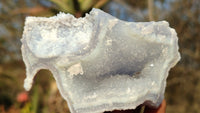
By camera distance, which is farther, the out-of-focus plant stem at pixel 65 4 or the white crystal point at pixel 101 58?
the out-of-focus plant stem at pixel 65 4

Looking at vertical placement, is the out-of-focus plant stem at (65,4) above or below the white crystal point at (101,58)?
above

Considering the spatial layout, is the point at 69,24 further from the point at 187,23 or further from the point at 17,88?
the point at 17,88

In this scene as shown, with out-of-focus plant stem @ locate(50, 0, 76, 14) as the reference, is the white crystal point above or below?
below

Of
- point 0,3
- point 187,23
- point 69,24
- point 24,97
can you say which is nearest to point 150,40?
point 69,24

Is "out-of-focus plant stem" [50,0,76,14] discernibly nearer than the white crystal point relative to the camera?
No

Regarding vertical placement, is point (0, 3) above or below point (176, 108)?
above

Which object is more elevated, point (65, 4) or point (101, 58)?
point (65, 4)

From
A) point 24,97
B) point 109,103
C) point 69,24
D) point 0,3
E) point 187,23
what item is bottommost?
point 109,103

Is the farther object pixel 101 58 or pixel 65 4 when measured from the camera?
pixel 65 4
